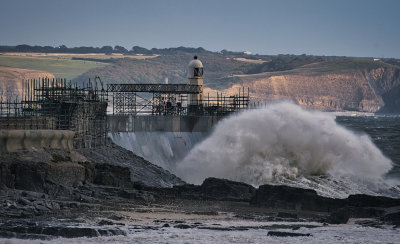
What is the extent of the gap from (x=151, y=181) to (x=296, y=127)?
1100cm

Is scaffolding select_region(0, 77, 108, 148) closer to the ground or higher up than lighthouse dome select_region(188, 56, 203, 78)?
closer to the ground

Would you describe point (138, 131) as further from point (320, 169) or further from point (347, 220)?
point (347, 220)

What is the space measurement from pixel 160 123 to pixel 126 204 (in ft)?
56.7

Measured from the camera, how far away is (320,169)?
4206cm

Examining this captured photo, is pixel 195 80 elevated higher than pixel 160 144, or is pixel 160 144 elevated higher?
pixel 195 80

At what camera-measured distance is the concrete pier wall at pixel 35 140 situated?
28.6 m

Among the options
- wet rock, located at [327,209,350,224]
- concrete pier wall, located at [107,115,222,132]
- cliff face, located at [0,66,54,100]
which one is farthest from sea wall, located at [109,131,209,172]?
cliff face, located at [0,66,54,100]

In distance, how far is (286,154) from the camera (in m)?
42.0

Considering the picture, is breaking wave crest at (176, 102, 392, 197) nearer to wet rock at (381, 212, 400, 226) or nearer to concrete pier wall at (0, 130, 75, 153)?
concrete pier wall at (0, 130, 75, 153)

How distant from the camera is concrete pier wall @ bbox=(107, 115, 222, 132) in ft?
138

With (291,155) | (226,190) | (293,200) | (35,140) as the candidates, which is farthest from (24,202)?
(291,155)

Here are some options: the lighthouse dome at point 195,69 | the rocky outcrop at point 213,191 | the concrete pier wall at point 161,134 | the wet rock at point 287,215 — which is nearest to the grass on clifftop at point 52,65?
the lighthouse dome at point 195,69

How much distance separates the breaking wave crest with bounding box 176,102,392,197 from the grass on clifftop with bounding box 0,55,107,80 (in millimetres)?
120482

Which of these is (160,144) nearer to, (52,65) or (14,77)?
(14,77)
